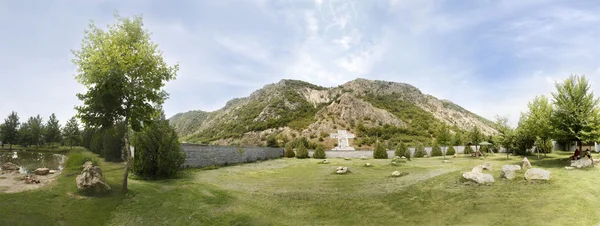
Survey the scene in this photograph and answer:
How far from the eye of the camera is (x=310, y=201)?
12141 mm

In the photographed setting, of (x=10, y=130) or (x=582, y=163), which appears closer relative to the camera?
(x=582, y=163)

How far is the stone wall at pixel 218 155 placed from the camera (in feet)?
77.5

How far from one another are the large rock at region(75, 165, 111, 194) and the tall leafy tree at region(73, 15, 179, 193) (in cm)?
89

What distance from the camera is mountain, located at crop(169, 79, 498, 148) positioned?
249 feet

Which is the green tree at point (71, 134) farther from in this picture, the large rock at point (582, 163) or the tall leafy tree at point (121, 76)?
the large rock at point (582, 163)

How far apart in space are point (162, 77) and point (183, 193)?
5.62 m

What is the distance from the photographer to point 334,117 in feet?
278

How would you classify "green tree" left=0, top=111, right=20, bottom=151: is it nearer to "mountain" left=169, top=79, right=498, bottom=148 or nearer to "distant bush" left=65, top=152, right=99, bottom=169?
"mountain" left=169, top=79, right=498, bottom=148

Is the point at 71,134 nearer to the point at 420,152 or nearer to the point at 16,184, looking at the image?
the point at 16,184

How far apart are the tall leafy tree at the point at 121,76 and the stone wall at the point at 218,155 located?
10.0 metres

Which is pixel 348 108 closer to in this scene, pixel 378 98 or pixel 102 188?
pixel 378 98

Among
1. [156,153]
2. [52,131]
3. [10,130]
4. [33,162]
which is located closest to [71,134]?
[52,131]

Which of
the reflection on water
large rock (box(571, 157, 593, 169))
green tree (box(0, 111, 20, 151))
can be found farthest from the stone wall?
green tree (box(0, 111, 20, 151))

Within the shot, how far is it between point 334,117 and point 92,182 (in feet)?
250
